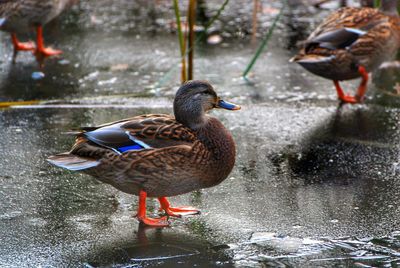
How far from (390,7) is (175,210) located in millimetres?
4038

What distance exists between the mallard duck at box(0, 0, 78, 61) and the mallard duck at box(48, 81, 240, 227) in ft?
12.9

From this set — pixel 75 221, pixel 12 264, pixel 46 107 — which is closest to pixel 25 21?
pixel 46 107

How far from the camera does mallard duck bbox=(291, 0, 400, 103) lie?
721 cm

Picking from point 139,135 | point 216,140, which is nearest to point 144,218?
point 139,135

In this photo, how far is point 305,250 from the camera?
14.2 ft

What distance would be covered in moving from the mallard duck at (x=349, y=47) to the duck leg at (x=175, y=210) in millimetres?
2717

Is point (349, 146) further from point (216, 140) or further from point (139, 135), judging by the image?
point (139, 135)

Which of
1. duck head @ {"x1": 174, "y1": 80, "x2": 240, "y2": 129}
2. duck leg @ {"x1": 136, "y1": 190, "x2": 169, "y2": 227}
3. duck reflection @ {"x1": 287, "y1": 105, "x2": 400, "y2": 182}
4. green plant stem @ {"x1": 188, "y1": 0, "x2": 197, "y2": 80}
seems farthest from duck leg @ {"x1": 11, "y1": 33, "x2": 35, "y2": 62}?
duck leg @ {"x1": 136, "y1": 190, "x2": 169, "y2": 227}

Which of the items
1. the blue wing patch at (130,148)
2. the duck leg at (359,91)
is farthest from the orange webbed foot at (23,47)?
the blue wing patch at (130,148)

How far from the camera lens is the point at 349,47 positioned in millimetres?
7293

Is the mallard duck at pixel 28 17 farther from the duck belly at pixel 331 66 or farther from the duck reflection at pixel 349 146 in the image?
the duck reflection at pixel 349 146

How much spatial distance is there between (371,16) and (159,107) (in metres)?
2.26

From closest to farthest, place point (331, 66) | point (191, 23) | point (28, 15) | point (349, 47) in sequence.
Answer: point (191, 23) → point (331, 66) → point (349, 47) → point (28, 15)

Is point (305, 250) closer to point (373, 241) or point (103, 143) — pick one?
point (373, 241)
